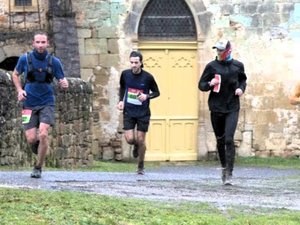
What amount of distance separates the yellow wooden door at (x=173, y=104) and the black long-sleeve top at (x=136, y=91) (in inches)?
352

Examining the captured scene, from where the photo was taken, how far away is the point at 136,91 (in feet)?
45.5

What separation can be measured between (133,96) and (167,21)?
9.29 metres

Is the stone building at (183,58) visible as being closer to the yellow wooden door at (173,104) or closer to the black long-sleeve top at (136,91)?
the yellow wooden door at (173,104)

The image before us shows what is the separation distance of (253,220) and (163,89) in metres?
14.5

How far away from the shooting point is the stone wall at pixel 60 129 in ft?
46.2

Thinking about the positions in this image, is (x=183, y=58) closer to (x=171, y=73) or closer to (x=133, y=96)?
(x=171, y=73)

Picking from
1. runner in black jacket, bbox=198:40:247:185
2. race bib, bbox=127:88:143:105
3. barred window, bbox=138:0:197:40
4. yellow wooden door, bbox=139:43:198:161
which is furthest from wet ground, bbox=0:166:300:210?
barred window, bbox=138:0:197:40

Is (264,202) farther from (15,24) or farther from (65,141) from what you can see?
(15,24)

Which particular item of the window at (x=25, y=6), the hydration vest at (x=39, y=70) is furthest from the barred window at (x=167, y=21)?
the hydration vest at (x=39, y=70)

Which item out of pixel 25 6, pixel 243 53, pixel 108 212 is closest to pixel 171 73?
pixel 243 53

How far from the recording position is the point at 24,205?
846 centimetres

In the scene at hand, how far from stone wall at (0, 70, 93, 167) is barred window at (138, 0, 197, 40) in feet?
16.5

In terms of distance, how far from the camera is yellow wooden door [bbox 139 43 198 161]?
22953mm

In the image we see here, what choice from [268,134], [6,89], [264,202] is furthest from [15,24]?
[264,202]
